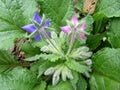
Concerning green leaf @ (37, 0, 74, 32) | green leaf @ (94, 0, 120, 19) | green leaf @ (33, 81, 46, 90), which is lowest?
green leaf @ (33, 81, 46, 90)

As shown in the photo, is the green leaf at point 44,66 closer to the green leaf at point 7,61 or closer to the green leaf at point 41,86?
the green leaf at point 41,86

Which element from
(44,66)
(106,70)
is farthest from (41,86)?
(106,70)

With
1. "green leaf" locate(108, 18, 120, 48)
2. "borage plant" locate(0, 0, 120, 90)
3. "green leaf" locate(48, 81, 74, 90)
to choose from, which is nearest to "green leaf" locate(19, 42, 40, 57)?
"borage plant" locate(0, 0, 120, 90)

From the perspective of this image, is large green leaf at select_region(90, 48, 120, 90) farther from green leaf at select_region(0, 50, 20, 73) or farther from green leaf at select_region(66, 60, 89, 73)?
green leaf at select_region(0, 50, 20, 73)

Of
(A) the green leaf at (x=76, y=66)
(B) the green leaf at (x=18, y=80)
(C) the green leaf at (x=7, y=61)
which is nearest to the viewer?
(A) the green leaf at (x=76, y=66)

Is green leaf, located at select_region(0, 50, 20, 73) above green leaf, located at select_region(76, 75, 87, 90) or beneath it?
above

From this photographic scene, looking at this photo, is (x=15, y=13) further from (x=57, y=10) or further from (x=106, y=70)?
(x=106, y=70)

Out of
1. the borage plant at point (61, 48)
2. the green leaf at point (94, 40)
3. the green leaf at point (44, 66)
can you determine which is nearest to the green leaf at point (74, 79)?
the borage plant at point (61, 48)
